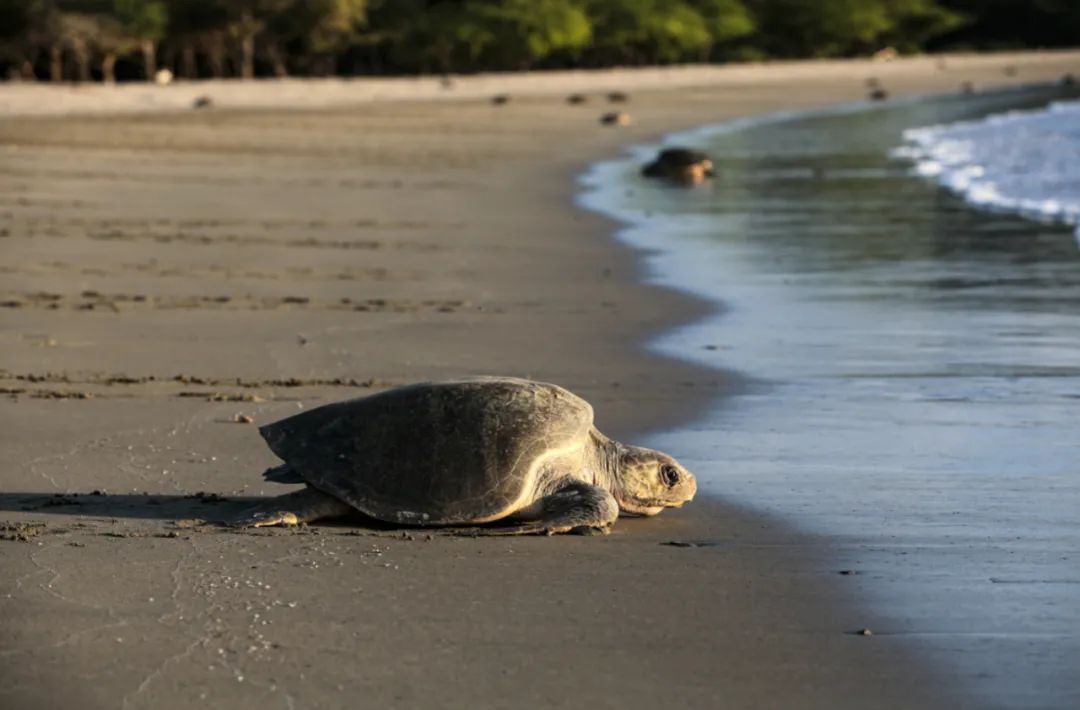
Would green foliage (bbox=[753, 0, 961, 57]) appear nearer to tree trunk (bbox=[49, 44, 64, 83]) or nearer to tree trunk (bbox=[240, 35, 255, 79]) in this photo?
tree trunk (bbox=[240, 35, 255, 79])

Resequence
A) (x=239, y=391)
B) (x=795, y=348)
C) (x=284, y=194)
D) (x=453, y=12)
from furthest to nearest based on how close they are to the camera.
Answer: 1. (x=453, y=12)
2. (x=284, y=194)
3. (x=795, y=348)
4. (x=239, y=391)

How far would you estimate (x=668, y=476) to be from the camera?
699cm

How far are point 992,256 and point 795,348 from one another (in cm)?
584

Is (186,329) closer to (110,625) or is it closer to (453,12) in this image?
(110,625)

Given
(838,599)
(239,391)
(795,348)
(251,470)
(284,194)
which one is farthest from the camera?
(284,194)

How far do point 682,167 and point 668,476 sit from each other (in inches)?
783

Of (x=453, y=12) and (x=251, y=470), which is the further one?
(x=453, y=12)

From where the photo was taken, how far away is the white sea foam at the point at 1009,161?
22906mm

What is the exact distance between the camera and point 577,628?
5.45 metres

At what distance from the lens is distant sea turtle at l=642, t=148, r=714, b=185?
2650 cm

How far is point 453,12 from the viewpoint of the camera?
267 ft

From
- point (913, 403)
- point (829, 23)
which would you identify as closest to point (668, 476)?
point (913, 403)

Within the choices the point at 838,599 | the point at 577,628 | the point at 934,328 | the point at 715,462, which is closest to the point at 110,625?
the point at 577,628

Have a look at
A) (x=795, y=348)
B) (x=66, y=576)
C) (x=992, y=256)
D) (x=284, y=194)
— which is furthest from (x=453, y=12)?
(x=66, y=576)
